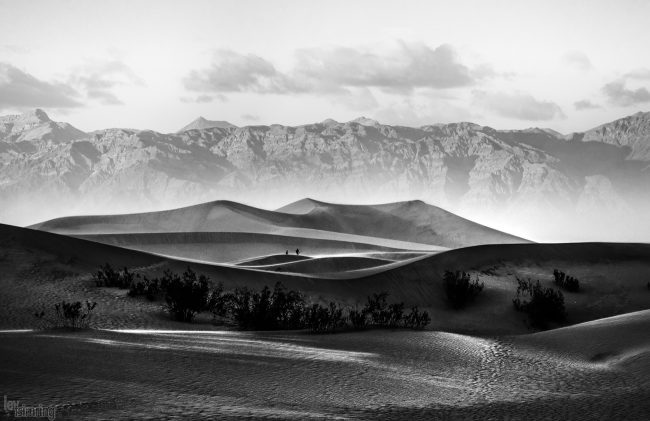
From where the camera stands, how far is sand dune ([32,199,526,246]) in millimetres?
88438

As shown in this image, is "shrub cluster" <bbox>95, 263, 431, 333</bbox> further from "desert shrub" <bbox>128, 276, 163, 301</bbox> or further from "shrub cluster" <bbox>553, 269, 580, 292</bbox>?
"shrub cluster" <bbox>553, 269, 580, 292</bbox>

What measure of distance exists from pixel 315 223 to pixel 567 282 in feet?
229

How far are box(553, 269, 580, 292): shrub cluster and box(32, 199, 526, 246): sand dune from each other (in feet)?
180

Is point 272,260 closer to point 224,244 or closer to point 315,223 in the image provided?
point 224,244

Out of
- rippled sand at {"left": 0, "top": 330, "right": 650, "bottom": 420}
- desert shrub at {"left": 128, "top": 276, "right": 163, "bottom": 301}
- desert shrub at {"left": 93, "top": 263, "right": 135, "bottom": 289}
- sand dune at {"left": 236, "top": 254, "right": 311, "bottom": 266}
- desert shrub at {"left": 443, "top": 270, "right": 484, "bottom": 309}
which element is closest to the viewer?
rippled sand at {"left": 0, "top": 330, "right": 650, "bottom": 420}

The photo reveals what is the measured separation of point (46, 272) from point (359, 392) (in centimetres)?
1553

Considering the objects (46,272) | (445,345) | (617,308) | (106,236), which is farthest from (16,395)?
(106,236)

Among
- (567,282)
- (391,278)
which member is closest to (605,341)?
(567,282)

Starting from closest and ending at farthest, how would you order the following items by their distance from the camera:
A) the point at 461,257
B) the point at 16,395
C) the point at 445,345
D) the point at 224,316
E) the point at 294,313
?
1. the point at 16,395
2. the point at 445,345
3. the point at 294,313
4. the point at 224,316
5. the point at 461,257

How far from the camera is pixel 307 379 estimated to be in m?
8.99

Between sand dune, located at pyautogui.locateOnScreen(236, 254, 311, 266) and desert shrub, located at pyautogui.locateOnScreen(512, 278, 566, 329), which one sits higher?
sand dune, located at pyautogui.locateOnScreen(236, 254, 311, 266)

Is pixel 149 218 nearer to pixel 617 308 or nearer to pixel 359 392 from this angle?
pixel 617 308

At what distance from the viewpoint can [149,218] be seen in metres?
96.7

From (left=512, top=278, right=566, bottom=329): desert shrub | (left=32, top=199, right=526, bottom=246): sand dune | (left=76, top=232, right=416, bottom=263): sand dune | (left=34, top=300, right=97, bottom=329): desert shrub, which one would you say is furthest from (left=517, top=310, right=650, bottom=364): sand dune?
(left=32, top=199, right=526, bottom=246): sand dune
